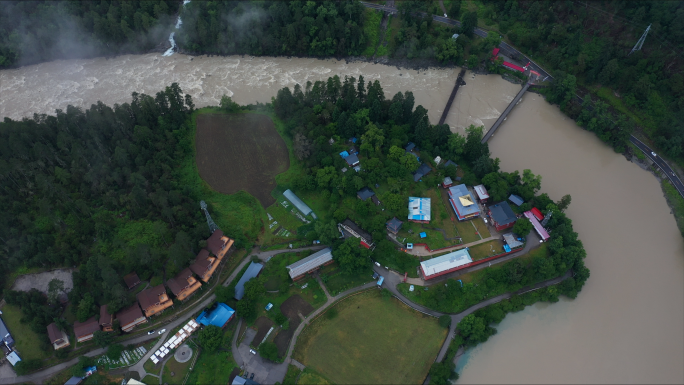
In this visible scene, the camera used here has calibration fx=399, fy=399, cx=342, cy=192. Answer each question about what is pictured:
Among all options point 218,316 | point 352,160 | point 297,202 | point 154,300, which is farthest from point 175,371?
point 352,160

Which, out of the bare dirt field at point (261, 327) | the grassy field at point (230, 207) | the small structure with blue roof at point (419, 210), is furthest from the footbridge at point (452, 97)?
the bare dirt field at point (261, 327)

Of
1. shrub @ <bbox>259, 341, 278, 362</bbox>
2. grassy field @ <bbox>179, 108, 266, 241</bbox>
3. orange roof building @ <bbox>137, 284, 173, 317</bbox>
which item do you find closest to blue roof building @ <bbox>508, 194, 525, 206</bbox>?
grassy field @ <bbox>179, 108, 266, 241</bbox>

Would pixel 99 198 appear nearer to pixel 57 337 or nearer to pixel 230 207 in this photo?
pixel 230 207

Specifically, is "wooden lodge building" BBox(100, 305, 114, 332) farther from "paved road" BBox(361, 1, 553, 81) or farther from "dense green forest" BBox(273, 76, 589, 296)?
"paved road" BBox(361, 1, 553, 81)

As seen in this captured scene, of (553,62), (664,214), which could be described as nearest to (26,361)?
(664,214)

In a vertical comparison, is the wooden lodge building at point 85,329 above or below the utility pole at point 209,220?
below

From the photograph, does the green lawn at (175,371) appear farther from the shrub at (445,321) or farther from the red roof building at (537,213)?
the red roof building at (537,213)

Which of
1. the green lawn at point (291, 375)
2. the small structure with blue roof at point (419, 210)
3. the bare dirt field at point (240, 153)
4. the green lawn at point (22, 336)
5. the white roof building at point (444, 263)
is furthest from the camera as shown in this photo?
the bare dirt field at point (240, 153)
